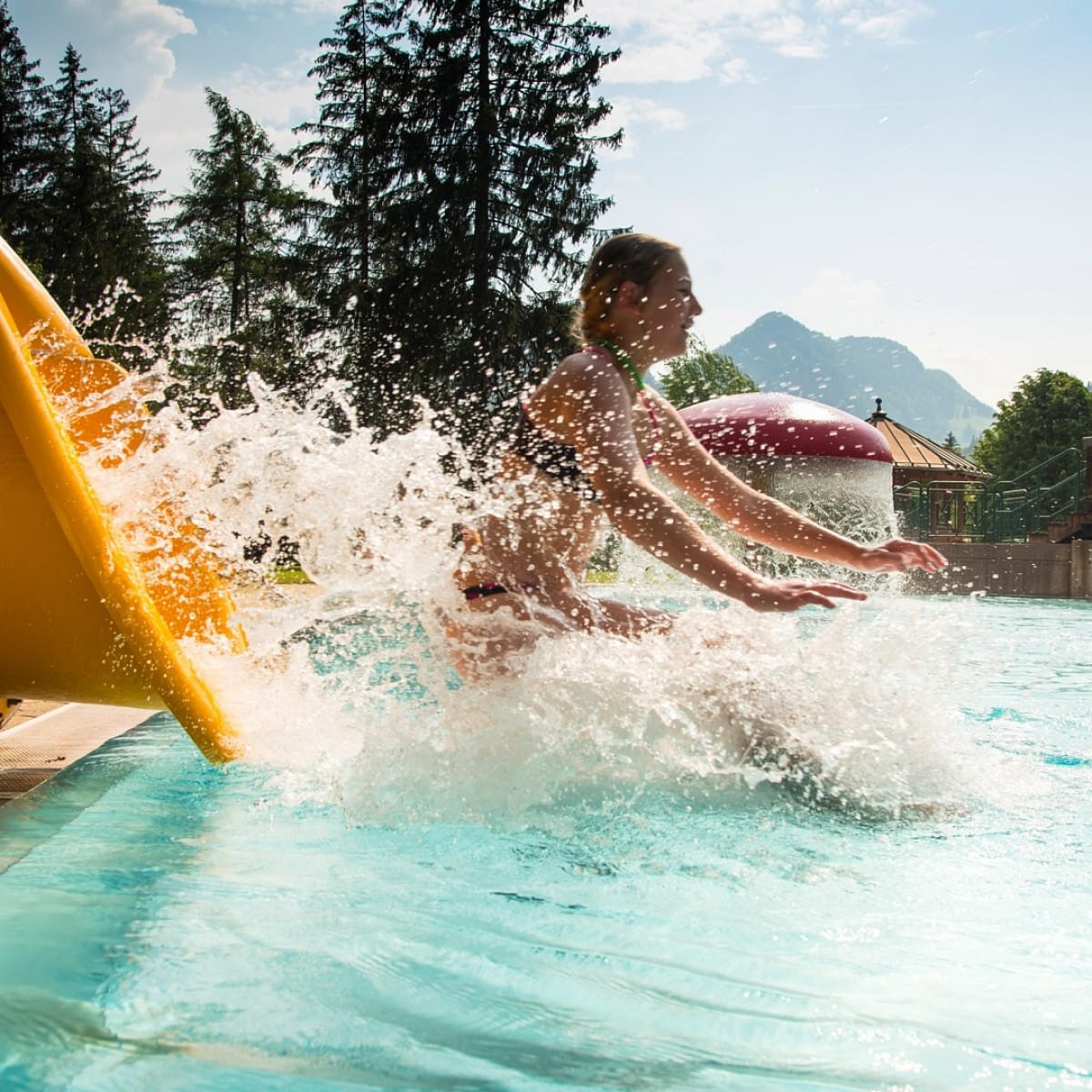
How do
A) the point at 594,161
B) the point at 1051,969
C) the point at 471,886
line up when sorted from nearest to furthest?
the point at 1051,969, the point at 471,886, the point at 594,161

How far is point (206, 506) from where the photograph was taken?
10.1 ft

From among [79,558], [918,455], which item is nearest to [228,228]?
[918,455]

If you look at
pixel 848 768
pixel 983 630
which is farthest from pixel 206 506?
pixel 983 630

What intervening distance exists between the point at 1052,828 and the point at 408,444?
6.29ft

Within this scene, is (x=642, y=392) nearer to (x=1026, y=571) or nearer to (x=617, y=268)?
(x=617, y=268)

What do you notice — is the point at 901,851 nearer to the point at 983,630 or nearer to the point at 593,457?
the point at 593,457

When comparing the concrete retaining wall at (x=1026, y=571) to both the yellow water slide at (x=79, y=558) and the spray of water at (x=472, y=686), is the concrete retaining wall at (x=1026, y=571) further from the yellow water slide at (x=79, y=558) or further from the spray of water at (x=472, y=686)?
the yellow water slide at (x=79, y=558)

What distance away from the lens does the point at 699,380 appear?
42.7m

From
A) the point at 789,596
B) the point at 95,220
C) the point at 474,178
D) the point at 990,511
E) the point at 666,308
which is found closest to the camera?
the point at 789,596

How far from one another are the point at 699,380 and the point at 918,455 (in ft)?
74.6

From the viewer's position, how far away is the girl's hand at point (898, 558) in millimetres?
2662

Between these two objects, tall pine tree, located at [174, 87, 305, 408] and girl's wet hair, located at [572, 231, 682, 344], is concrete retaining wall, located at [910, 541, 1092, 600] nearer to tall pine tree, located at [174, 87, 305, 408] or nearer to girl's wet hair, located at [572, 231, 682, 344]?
girl's wet hair, located at [572, 231, 682, 344]

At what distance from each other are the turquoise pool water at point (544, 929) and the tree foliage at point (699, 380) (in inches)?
1489

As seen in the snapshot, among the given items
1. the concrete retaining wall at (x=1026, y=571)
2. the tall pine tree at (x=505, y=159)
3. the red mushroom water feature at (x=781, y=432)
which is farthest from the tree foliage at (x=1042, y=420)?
the red mushroom water feature at (x=781, y=432)
